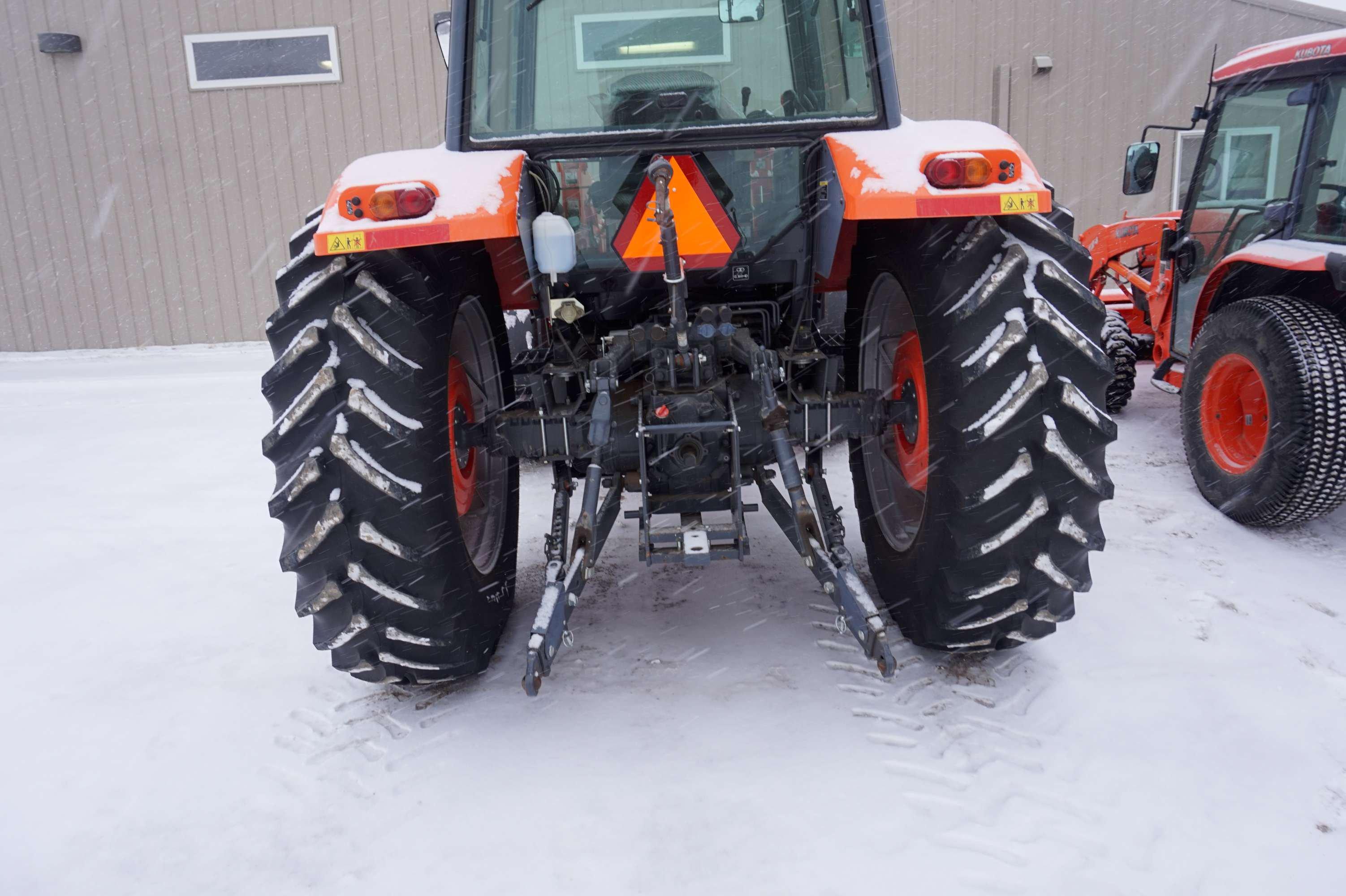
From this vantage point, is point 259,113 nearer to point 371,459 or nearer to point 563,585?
point 371,459

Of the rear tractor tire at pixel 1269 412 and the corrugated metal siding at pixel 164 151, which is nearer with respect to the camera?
the rear tractor tire at pixel 1269 412

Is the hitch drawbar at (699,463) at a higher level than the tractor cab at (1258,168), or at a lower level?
lower

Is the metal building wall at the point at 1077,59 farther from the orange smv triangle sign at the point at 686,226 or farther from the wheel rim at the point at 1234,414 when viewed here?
the orange smv triangle sign at the point at 686,226

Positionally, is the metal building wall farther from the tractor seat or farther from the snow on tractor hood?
the snow on tractor hood

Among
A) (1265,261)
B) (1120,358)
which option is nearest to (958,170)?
(1265,261)

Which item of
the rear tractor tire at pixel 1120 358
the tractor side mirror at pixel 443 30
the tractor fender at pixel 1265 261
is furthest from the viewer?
the rear tractor tire at pixel 1120 358

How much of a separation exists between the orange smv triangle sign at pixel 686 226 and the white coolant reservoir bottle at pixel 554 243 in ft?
0.62

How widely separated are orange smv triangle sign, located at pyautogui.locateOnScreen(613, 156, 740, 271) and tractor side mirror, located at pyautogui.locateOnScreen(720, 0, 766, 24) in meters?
0.63

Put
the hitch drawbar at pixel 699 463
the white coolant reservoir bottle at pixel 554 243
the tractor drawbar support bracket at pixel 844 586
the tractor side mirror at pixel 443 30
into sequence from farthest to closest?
1. the tractor side mirror at pixel 443 30
2. the white coolant reservoir bottle at pixel 554 243
3. the hitch drawbar at pixel 699 463
4. the tractor drawbar support bracket at pixel 844 586

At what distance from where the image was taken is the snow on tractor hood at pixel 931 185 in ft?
6.51

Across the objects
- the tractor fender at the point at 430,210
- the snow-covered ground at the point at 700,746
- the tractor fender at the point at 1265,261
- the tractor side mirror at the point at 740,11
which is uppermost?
the tractor side mirror at the point at 740,11

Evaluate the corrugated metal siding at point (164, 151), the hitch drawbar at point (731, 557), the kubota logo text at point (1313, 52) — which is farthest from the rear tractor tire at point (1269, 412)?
the corrugated metal siding at point (164, 151)

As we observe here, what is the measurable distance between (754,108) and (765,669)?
5.54 feet

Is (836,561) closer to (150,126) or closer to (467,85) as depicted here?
(467,85)
